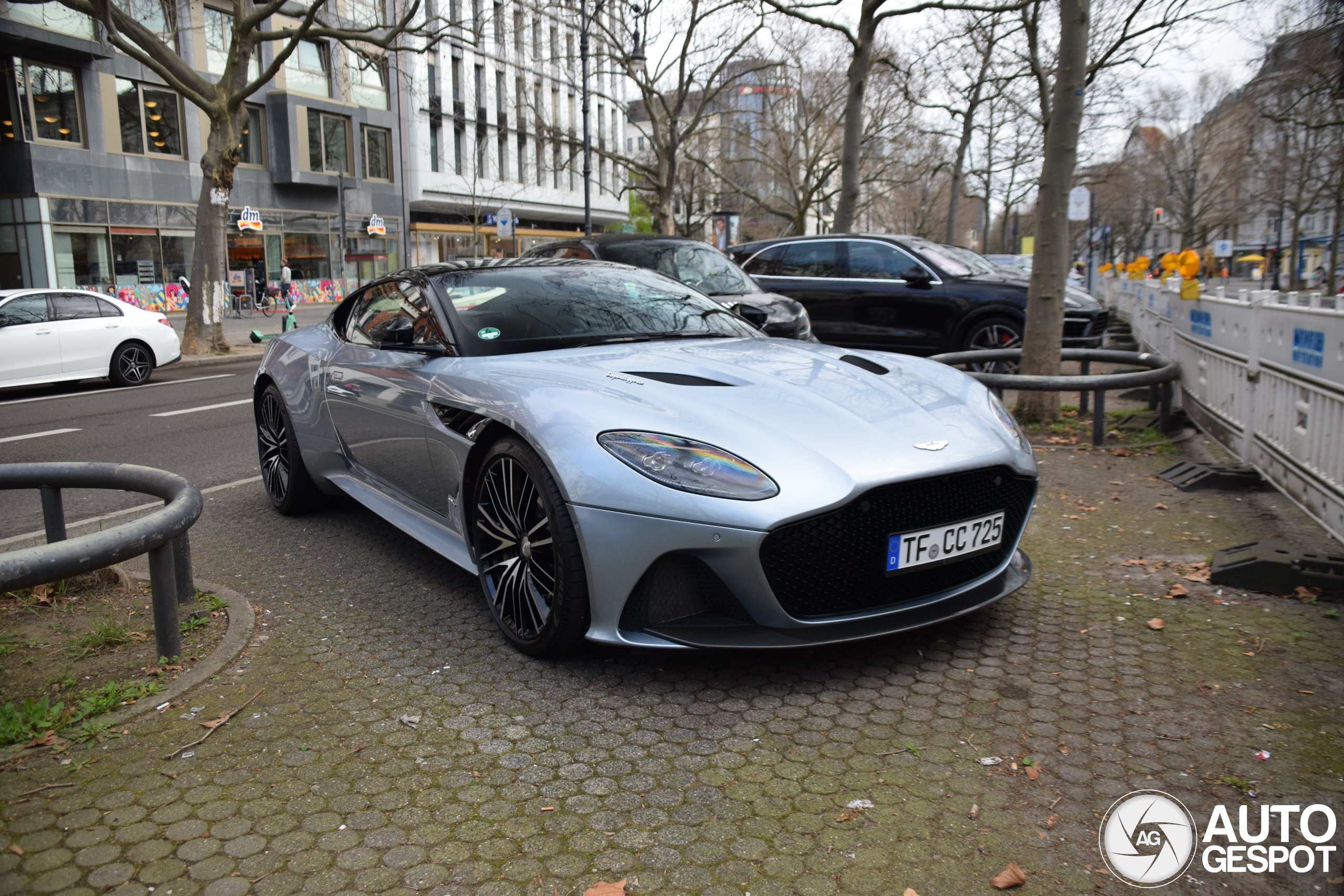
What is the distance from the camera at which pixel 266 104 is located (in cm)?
3553

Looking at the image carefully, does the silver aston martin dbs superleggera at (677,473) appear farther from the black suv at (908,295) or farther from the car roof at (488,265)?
the black suv at (908,295)

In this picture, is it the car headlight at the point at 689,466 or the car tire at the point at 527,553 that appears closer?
the car headlight at the point at 689,466

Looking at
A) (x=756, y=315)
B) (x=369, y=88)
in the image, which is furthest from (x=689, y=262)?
(x=369, y=88)

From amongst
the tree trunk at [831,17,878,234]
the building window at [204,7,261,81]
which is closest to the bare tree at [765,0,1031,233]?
the tree trunk at [831,17,878,234]

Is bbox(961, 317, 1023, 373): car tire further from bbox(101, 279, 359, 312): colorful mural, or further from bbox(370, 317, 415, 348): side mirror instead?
bbox(101, 279, 359, 312): colorful mural

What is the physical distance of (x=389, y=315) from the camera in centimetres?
477

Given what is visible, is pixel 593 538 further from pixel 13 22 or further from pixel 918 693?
pixel 13 22

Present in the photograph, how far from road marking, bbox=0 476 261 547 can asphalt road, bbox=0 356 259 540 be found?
0.29 feet

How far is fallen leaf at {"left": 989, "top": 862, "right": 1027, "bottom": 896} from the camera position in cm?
219

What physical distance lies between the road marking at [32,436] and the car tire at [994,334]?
9.40 m

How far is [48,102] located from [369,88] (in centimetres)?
1403

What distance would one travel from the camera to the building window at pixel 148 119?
2995 centimetres

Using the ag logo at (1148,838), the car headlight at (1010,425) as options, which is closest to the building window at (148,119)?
Result: the car headlight at (1010,425)

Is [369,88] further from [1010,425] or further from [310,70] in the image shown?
[1010,425]
